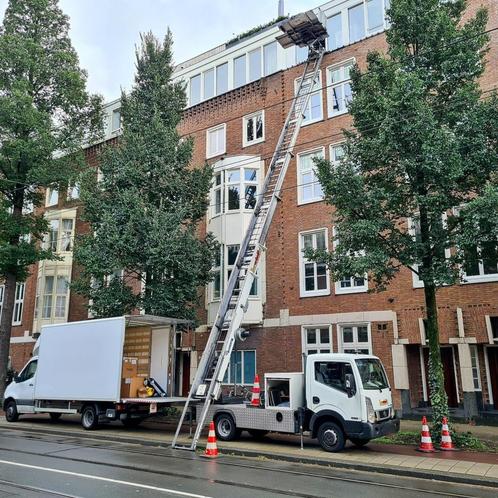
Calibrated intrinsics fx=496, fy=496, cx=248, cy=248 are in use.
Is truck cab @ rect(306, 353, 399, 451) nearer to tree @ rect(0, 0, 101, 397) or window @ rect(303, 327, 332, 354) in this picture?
window @ rect(303, 327, 332, 354)

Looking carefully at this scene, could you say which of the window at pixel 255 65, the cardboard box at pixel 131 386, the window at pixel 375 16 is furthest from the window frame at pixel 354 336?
the window at pixel 255 65

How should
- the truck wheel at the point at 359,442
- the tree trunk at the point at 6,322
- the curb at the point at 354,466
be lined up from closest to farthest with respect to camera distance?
the curb at the point at 354,466
the truck wheel at the point at 359,442
the tree trunk at the point at 6,322

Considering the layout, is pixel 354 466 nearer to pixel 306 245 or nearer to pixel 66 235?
pixel 306 245

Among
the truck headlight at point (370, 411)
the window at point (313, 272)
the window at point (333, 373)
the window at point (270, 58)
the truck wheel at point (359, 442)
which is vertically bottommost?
the truck wheel at point (359, 442)

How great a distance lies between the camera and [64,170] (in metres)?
22.0

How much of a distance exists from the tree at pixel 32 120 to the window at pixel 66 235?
658cm

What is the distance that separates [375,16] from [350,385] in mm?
16972

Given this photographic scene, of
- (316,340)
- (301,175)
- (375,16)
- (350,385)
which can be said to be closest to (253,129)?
(301,175)

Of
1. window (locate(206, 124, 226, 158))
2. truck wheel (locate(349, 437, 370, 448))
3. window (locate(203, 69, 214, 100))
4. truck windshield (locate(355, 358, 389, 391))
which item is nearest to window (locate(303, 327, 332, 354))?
truck windshield (locate(355, 358, 389, 391))

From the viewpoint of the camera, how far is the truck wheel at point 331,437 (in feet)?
36.8

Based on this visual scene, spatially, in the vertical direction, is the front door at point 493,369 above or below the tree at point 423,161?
below

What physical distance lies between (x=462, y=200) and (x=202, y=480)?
8.76 meters

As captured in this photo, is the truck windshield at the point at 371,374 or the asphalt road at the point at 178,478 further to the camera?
the truck windshield at the point at 371,374

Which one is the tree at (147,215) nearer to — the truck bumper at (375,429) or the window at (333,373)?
the window at (333,373)
